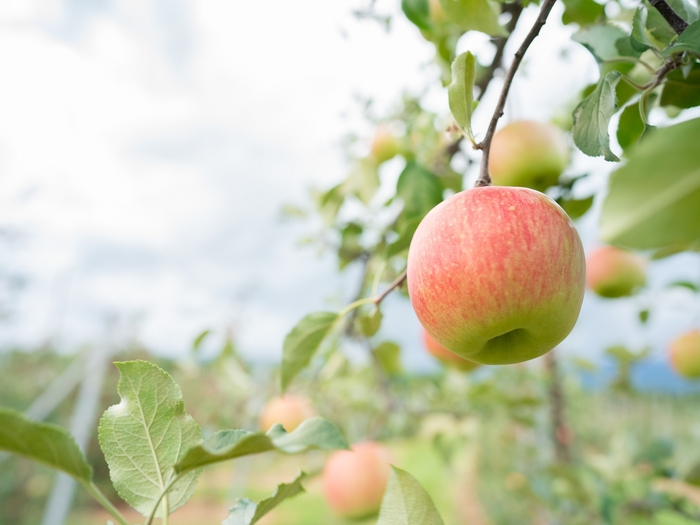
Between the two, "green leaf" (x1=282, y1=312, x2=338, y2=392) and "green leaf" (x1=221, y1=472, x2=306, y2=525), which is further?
"green leaf" (x1=282, y1=312, x2=338, y2=392)

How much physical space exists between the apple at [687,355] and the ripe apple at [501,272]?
61.9 inches

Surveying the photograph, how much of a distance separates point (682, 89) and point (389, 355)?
3.41 feet

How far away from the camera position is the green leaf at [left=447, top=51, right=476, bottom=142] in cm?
46

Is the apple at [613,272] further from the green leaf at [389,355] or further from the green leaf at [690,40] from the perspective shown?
the green leaf at [690,40]

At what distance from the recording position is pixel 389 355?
1439 mm

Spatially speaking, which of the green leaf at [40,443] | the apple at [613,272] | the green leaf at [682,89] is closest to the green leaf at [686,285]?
the apple at [613,272]

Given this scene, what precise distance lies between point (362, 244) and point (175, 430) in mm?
1034

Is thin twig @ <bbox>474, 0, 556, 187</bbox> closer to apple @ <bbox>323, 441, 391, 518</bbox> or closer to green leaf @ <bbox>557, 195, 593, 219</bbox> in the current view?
green leaf @ <bbox>557, 195, 593, 219</bbox>

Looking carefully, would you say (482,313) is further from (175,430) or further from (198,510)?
(198,510)

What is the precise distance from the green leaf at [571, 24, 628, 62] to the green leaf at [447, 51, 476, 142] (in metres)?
0.20

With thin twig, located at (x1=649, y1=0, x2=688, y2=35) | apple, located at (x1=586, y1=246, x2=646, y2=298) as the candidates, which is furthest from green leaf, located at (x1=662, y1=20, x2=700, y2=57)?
apple, located at (x1=586, y1=246, x2=646, y2=298)

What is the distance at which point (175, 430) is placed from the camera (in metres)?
0.38

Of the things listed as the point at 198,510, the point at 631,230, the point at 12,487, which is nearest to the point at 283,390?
the point at 631,230

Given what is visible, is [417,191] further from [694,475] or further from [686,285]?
[686,285]
